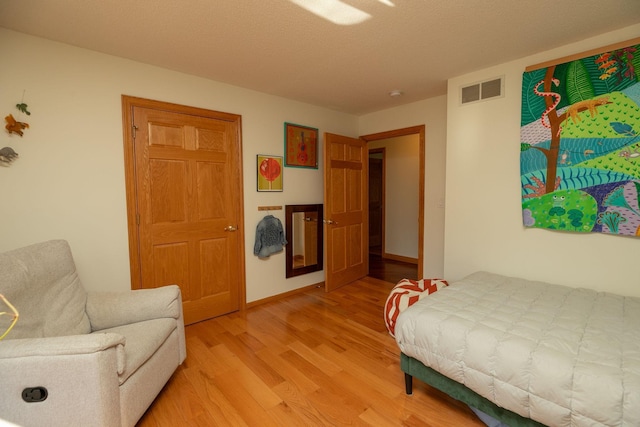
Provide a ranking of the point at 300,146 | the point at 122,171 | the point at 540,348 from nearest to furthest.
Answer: the point at 540,348
the point at 122,171
the point at 300,146

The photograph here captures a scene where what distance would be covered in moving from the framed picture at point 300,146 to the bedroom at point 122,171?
35 cm

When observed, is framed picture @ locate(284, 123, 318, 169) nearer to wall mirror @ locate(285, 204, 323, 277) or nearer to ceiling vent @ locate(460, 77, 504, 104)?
wall mirror @ locate(285, 204, 323, 277)

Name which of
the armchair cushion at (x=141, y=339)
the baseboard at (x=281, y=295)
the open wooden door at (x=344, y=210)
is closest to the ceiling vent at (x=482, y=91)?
the open wooden door at (x=344, y=210)

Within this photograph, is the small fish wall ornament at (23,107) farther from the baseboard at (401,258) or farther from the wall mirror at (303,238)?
the baseboard at (401,258)

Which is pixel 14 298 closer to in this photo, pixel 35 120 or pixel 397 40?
pixel 35 120

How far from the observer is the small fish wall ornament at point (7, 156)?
1895 millimetres

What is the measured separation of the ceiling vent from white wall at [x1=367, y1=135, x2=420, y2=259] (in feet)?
7.76

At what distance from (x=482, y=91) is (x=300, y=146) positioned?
202cm

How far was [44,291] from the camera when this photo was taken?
1641mm

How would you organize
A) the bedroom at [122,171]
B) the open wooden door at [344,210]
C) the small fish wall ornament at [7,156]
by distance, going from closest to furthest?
the small fish wall ornament at [7,156] < the bedroom at [122,171] < the open wooden door at [344,210]

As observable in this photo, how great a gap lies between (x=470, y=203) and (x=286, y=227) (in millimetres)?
2016

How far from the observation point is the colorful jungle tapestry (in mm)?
1959

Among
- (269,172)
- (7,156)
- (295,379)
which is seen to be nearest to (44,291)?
(7,156)

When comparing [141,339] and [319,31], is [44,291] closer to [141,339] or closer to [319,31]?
[141,339]
